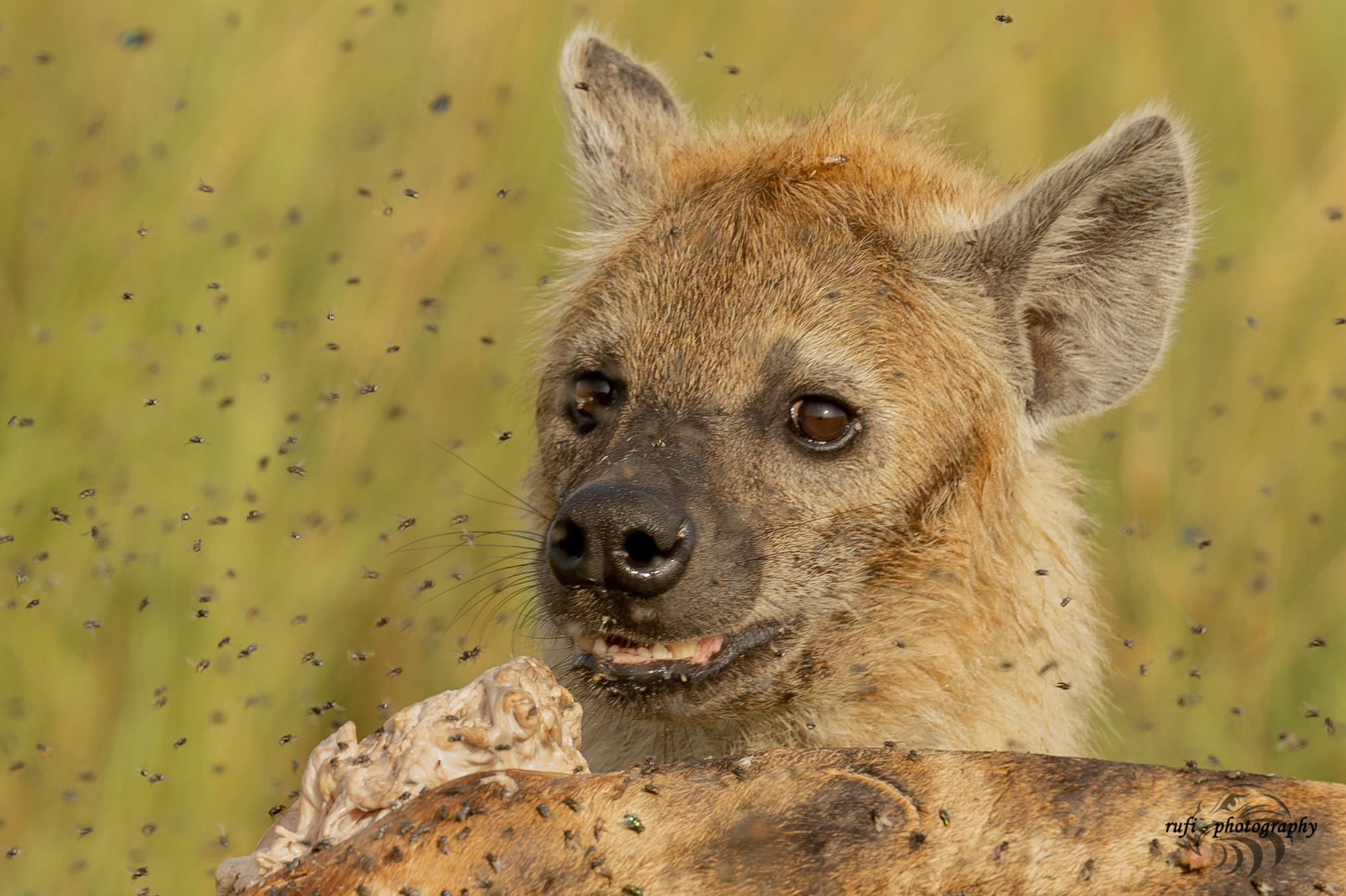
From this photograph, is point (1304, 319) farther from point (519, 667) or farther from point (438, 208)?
point (519, 667)

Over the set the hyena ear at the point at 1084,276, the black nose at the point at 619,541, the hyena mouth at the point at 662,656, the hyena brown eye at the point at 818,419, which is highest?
the hyena ear at the point at 1084,276

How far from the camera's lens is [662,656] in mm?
3816

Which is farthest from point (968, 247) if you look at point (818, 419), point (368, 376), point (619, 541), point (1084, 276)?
point (368, 376)

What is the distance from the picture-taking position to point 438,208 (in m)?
6.43

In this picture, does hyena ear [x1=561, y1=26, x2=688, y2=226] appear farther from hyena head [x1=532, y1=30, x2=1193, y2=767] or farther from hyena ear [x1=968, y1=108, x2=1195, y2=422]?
hyena ear [x1=968, y1=108, x2=1195, y2=422]

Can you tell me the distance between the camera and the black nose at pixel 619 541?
3.53 m

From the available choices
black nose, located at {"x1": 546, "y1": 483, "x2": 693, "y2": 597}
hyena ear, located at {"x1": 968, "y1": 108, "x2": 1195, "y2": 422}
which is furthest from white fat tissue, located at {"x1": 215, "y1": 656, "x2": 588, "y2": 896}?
hyena ear, located at {"x1": 968, "y1": 108, "x2": 1195, "y2": 422}

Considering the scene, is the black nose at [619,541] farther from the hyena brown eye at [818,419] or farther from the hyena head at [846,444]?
the hyena brown eye at [818,419]

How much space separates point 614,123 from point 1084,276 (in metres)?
1.72

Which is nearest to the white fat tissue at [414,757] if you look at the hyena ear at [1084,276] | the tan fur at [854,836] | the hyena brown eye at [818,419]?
the tan fur at [854,836]

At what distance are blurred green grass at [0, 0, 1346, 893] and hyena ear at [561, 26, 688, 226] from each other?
0.59 m

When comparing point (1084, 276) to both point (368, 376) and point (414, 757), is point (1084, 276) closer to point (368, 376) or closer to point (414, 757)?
point (368, 376)

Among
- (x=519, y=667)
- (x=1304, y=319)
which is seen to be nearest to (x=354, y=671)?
(x=519, y=667)

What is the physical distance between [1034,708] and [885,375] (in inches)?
38.3
